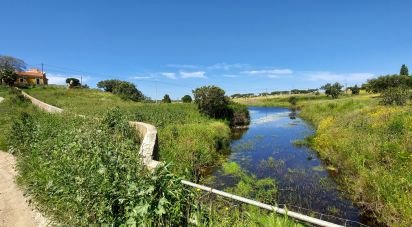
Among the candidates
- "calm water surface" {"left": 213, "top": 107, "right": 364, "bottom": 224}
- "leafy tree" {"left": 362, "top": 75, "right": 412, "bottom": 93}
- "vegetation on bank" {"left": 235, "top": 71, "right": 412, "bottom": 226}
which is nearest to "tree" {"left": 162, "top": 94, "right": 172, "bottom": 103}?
"leafy tree" {"left": 362, "top": 75, "right": 412, "bottom": 93}

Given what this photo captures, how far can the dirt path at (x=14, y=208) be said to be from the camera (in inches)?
269

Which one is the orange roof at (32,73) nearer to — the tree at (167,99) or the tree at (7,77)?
the tree at (7,77)

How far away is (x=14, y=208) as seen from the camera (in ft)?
25.2

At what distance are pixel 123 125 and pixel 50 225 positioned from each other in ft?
22.3

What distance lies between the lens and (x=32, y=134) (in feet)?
35.5

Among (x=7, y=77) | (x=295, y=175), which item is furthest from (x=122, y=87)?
(x=295, y=175)

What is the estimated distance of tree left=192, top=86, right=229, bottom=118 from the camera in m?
36.7

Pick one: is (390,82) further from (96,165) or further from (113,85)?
(113,85)

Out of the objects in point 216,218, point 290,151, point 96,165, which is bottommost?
point 290,151

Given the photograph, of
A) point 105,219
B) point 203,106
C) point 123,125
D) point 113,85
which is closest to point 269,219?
point 105,219

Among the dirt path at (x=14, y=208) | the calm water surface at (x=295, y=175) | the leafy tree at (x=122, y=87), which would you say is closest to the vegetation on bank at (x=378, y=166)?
the calm water surface at (x=295, y=175)

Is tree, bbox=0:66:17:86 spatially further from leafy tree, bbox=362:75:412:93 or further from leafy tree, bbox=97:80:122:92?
leafy tree, bbox=362:75:412:93

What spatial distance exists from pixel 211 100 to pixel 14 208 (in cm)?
2965

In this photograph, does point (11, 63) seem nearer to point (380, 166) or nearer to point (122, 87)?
point (122, 87)
